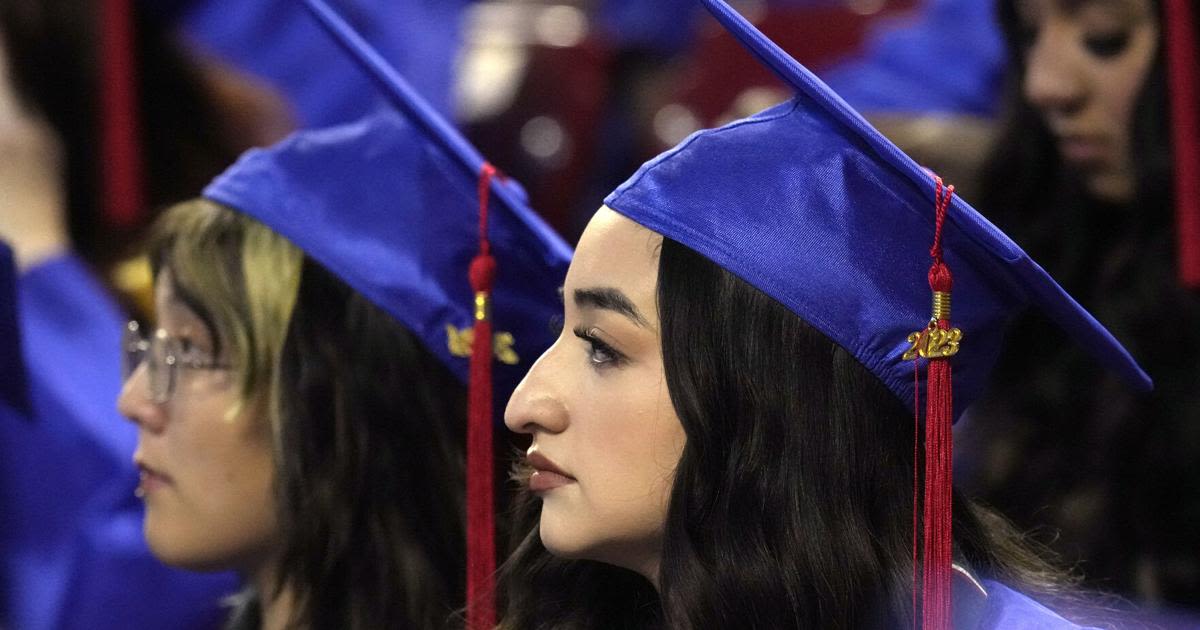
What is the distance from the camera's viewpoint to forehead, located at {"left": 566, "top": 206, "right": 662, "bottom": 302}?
167cm

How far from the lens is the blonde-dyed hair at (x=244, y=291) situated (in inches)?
85.8

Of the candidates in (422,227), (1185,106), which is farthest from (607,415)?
(1185,106)

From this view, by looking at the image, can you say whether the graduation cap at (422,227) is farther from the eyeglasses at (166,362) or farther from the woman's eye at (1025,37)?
the woman's eye at (1025,37)

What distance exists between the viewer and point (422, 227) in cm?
212

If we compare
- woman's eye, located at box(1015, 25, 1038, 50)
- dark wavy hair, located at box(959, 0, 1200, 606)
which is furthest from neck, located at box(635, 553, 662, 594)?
woman's eye, located at box(1015, 25, 1038, 50)

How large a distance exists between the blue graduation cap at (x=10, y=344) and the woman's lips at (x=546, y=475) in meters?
0.90

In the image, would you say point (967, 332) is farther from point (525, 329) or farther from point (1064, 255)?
point (1064, 255)

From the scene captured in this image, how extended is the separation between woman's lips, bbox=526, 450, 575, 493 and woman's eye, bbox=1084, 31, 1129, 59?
1.31 meters

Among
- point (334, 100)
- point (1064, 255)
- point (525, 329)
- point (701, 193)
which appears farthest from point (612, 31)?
point (701, 193)

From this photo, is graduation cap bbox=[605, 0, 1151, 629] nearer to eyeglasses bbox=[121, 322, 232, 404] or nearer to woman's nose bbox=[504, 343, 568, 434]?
woman's nose bbox=[504, 343, 568, 434]

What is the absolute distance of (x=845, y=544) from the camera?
1647 mm

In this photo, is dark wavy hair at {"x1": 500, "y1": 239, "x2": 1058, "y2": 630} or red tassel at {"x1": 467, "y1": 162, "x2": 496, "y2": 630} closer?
dark wavy hair at {"x1": 500, "y1": 239, "x2": 1058, "y2": 630}

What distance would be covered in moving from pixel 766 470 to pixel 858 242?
0.23 meters

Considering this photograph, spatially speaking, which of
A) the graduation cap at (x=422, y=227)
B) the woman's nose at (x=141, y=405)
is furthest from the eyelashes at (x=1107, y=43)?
the woman's nose at (x=141, y=405)
